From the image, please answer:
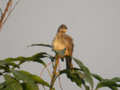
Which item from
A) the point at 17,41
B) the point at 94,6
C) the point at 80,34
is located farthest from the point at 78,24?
the point at 17,41

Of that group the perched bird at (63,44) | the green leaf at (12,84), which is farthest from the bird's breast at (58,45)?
the green leaf at (12,84)

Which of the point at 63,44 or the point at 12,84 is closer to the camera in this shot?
the point at 12,84

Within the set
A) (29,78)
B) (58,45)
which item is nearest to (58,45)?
(58,45)

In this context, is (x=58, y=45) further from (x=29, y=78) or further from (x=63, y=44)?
(x=29, y=78)

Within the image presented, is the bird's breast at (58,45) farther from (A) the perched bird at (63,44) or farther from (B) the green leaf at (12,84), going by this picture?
(B) the green leaf at (12,84)

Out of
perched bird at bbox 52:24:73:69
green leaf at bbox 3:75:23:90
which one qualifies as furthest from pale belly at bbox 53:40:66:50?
Answer: green leaf at bbox 3:75:23:90

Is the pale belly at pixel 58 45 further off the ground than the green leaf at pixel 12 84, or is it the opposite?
the pale belly at pixel 58 45

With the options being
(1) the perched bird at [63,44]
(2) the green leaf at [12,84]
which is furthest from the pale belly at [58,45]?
(2) the green leaf at [12,84]

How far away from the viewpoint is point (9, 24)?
67.6 inches

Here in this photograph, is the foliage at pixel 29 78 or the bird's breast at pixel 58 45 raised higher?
the bird's breast at pixel 58 45

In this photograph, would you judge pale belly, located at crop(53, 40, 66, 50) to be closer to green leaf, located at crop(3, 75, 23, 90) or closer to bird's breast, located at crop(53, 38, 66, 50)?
bird's breast, located at crop(53, 38, 66, 50)

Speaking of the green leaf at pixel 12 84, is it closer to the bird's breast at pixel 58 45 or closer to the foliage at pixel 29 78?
the foliage at pixel 29 78

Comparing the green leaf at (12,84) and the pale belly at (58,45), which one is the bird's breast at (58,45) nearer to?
the pale belly at (58,45)

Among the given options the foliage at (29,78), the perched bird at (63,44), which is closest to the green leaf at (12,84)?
the foliage at (29,78)
